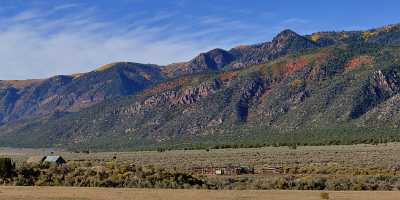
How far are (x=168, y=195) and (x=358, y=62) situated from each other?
14290 cm

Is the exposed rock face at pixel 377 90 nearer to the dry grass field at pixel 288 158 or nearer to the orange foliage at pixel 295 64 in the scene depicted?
the orange foliage at pixel 295 64

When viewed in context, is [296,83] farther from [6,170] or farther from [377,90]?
[6,170]

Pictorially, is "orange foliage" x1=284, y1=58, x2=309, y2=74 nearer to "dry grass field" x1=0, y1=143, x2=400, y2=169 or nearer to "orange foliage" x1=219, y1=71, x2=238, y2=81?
"orange foliage" x1=219, y1=71, x2=238, y2=81

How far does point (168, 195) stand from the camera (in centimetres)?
3184

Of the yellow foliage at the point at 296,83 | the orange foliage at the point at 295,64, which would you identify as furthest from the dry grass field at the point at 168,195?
the orange foliage at the point at 295,64

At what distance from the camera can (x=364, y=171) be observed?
5184 cm

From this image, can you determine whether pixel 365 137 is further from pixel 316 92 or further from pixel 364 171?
pixel 364 171

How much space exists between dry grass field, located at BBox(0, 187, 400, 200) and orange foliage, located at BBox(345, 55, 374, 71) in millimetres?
137220

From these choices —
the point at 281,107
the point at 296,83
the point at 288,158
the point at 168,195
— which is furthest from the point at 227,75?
the point at 168,195

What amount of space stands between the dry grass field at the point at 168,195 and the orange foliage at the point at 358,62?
450ft

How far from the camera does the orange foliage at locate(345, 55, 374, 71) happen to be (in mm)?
165750

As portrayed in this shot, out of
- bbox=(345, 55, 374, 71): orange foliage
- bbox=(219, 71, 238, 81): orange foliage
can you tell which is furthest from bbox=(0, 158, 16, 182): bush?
bbox=(219, 71, 238, 81): orange foliage

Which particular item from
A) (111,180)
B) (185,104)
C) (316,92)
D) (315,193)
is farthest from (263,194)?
(185,104)

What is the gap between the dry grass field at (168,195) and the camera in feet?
100
